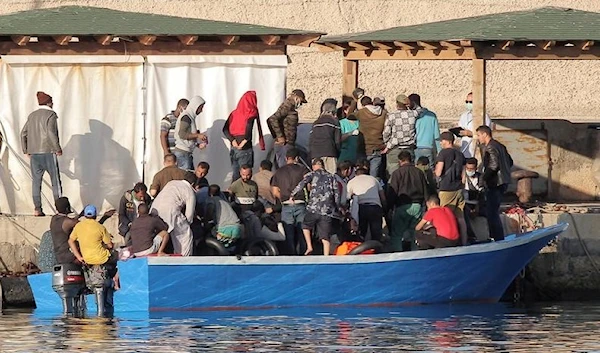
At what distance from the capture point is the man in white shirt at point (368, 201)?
25.9m

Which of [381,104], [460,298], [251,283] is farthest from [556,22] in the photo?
[251,283]

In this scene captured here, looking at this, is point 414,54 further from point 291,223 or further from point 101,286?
point 101,286

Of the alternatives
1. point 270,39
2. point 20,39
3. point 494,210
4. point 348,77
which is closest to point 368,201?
point 494,210

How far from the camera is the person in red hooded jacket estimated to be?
27.1m

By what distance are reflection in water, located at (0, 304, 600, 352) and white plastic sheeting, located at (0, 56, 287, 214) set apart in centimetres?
302

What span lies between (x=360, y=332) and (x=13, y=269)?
22.0 feet

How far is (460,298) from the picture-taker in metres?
26.3

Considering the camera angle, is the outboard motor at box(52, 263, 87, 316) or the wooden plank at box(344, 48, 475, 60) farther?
the wooden plank at box(344, 48, 475, 60)

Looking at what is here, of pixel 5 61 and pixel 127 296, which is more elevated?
pixel 5 61

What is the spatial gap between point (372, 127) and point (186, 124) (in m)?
2.73

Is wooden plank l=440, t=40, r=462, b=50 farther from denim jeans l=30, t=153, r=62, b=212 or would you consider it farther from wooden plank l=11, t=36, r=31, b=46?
wooden plank l=11, t=36, r=31, b=46

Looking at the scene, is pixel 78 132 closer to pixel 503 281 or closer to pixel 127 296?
pixel 127 296

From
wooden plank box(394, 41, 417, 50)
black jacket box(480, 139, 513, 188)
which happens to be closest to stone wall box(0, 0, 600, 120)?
wooden plank box(394, 41, 417, 50)

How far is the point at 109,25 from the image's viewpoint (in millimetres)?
28078
